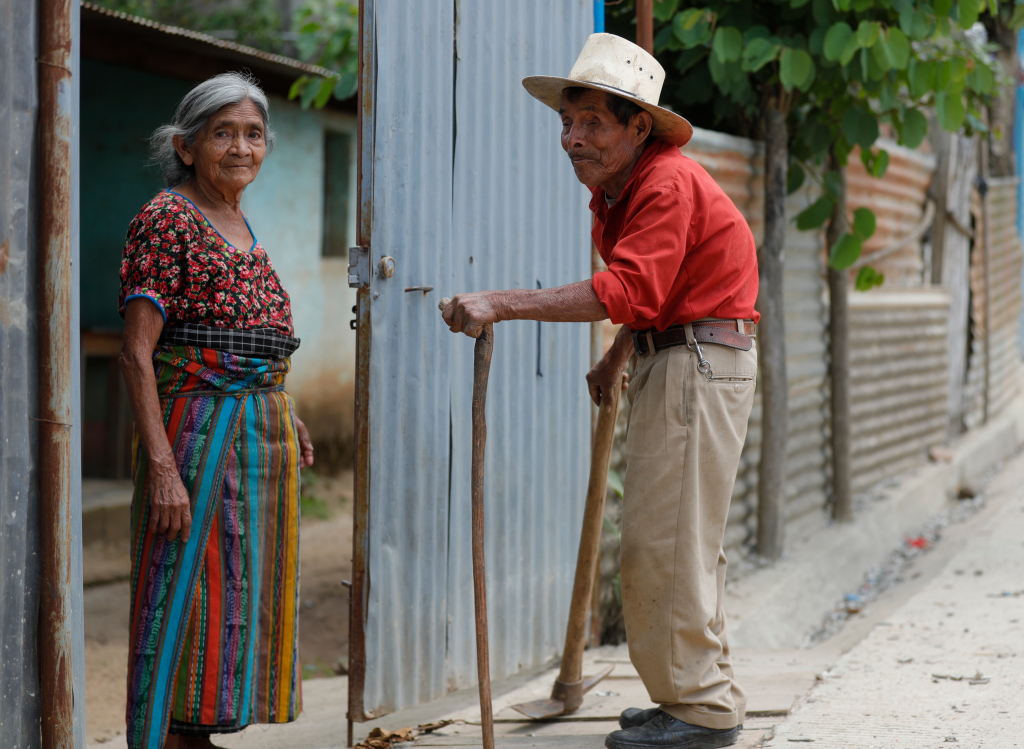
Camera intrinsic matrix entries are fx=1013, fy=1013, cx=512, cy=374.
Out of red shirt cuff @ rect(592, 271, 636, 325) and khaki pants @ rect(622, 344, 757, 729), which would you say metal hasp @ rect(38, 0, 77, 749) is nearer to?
red shirt cuff @ rect(592, 271, 636, 325)

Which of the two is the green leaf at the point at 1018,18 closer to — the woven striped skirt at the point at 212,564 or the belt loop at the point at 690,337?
the belt loop at the point at 690,337

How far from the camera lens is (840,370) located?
629cm

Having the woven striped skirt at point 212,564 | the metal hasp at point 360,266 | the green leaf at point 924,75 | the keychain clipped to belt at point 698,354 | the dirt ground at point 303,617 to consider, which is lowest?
the dirt ground at point 303,617

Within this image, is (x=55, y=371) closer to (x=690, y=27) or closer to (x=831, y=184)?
(x=690, y=27)

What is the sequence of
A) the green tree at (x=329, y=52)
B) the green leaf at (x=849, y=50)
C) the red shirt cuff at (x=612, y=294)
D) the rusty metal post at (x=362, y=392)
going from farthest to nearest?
the green tree at (x=329, y=52), the green leaf at (x=849, y=50), the rusty metal post at (x=362, y=392), the red shirt cuff at (x=612, y=294)

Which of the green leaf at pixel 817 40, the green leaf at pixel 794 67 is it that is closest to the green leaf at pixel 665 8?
the green leaf at pixel 794 67

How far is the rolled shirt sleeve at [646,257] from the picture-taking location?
2.40 m

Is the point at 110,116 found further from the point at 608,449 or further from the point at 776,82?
the point at 608,449

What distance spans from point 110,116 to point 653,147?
242 inches

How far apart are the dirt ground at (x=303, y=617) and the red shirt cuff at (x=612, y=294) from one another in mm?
2816

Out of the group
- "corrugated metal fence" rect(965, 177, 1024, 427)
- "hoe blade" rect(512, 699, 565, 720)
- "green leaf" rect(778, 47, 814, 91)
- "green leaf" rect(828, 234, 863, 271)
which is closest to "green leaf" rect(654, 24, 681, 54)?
"green leaf" rect(778, 47, 814, 91)

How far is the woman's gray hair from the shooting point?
2.72 meters

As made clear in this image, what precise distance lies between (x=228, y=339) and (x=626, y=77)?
48.9 inches

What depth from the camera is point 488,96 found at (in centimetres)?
345
